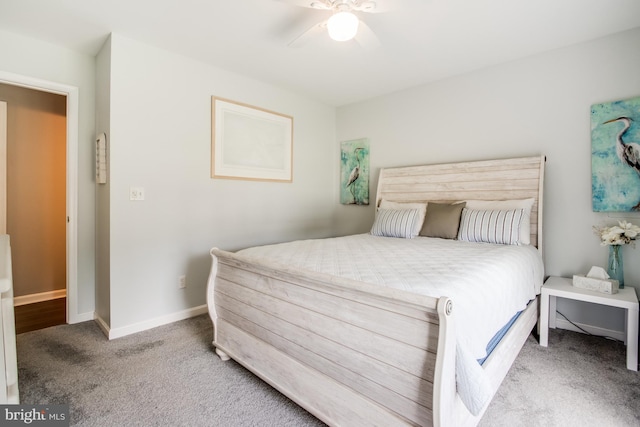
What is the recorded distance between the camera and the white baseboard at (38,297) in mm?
3200

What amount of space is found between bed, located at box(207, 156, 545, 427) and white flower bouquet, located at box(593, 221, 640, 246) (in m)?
0.42

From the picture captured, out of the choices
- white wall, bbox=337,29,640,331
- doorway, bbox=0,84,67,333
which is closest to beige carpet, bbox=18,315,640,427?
white wall, bbox=337,29,640,331

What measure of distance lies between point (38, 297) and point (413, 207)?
4.12 meters

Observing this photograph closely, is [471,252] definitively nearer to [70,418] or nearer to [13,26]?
[70,418]

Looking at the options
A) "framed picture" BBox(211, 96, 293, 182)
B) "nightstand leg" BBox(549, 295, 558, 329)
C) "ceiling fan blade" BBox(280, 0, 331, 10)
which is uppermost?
"ceiling fan blade" BBox(280, 0, 331, 10)

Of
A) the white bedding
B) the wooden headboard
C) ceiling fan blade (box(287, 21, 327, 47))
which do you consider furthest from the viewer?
the wooden headboard

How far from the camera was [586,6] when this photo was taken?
2.05 meters

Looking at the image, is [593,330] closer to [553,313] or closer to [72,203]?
[553,313]

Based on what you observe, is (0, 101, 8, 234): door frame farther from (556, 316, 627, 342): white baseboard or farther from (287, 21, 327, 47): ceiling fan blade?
(556, 316, 627, 342): white baseboard

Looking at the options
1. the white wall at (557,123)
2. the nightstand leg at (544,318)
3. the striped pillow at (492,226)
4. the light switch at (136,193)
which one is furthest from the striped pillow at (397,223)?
the light switch at (136,193)

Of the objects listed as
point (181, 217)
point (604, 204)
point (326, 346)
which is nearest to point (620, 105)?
point (604, 204)

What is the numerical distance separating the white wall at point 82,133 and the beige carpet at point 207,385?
469 millimetres

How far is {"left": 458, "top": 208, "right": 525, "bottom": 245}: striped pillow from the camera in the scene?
249 cm

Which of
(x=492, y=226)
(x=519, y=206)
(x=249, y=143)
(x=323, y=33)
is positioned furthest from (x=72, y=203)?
(x=519, y=206)
